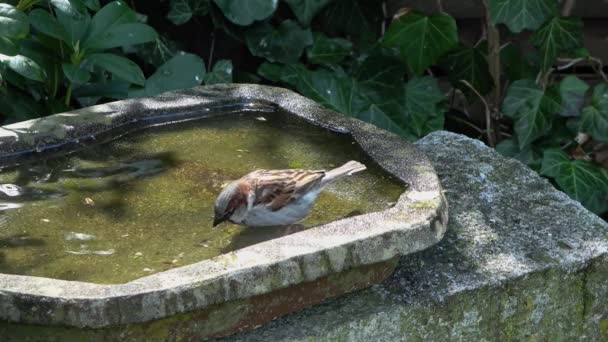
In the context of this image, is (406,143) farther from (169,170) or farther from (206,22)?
(206,22)

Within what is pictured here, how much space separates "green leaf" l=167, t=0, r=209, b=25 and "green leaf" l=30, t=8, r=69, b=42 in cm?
98

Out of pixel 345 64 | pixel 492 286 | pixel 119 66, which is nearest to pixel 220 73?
pixel 345 64

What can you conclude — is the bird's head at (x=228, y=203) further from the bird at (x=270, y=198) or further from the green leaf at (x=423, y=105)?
the green leaf at (x=423, y=105)

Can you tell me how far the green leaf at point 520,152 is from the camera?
15.1 feet

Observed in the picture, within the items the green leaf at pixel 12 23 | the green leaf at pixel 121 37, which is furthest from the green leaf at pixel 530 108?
the green leaf at pixel 12 23

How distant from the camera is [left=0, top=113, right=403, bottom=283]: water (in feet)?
8.20

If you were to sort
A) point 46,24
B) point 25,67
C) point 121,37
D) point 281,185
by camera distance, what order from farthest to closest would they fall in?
point 121,37 → point 46,24 → point 25,67 → point 281,185

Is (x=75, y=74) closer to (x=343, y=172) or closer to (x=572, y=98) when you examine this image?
(x=343, y=172)

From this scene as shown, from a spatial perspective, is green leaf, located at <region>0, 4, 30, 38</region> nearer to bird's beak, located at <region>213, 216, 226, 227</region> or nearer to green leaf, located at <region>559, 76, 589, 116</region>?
bird's beak, located at <region>213, 216, 226, 227</region>

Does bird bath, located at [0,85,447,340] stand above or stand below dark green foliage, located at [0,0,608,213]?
above

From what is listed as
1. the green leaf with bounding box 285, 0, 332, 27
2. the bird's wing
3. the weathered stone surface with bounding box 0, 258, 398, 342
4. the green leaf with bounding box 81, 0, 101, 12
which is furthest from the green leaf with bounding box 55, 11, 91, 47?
the weathered stone surface with bounding box 0, 258, 398, 342

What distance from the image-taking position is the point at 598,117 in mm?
4469

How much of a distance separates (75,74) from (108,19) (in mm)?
308

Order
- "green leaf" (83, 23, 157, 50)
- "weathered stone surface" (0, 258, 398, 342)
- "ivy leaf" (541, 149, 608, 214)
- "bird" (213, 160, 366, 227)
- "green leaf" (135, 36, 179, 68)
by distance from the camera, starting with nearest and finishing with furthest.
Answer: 1. "weathered stone surface" (0, 258, 398, 342)
2. "bird" (213, 160, 366, 227)
3. "green leaf" (83, 23, 157, 50)
4. "ivy leaf" (541, 149, 608, 214)
5. "green leaf" (135, 36, 179, 68)
